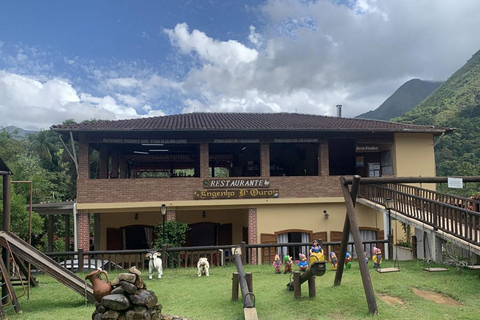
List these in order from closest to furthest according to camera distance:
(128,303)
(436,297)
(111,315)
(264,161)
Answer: (111,315) < (128,303) < (436,297) < (264,161)

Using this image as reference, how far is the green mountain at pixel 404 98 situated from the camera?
86812mm

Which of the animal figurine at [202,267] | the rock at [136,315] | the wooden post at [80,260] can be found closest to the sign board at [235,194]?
the animal figurine at [202,267]

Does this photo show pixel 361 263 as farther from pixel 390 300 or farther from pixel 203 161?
pixel 203 161

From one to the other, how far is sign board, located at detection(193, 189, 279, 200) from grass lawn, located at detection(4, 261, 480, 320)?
4.22 m

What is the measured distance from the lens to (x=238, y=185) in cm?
1379

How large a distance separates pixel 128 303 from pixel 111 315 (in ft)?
1.01

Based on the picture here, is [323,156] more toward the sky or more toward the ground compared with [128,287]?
more toward the sky

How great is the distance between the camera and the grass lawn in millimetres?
6355

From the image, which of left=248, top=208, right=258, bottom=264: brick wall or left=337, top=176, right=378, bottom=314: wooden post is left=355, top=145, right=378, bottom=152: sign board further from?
left=337, top=176, right=378, bottom=314: wooden post

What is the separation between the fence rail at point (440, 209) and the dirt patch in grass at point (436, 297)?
1630 mm

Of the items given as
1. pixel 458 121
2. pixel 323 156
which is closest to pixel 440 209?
pixel 323 156

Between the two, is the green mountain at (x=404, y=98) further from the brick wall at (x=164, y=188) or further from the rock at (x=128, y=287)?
the rock at (x=128, y=287)

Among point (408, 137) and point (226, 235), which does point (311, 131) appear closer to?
point (408, 137)

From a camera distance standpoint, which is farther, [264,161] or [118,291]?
[264,161]
